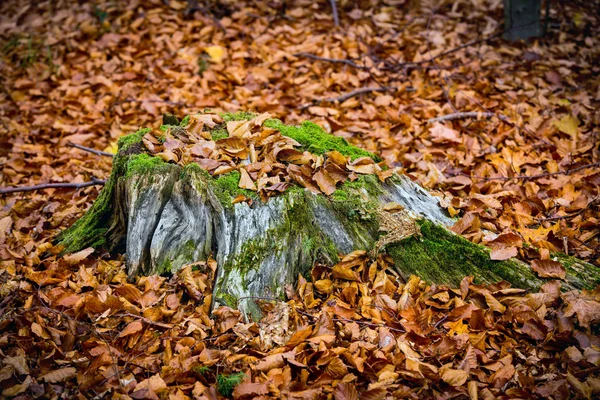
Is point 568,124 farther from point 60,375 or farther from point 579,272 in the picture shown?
point 60,375

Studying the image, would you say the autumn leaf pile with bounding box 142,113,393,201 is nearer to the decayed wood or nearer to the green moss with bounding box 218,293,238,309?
the decayed wood

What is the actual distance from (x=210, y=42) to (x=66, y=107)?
1.97m

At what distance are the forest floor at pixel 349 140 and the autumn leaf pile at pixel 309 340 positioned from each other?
0.4 inches

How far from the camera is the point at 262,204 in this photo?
2803 mm

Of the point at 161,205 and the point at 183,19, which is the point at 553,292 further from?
the point at 183,19

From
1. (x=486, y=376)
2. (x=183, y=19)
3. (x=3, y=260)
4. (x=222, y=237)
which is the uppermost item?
(x=183, y=19)

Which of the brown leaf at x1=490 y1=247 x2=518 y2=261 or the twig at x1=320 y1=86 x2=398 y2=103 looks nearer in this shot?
the brown leaf at x1=490 y1=247 x2=518 y2=261

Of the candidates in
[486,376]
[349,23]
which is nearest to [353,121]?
[349,23]

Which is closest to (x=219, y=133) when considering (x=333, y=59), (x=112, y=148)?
(x=112, y=148)

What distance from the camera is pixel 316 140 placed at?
329 centimetres

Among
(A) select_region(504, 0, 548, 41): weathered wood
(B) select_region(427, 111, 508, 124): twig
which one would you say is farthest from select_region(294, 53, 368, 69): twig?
(A) select_region(504, 0, 548, 41): weathered wood

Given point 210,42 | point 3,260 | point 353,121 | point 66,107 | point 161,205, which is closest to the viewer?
point 161,205

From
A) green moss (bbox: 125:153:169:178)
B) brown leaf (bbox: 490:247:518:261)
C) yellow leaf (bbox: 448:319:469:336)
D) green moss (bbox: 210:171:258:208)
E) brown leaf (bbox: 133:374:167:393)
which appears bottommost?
yellow leaf (bbox: 448:319:469:336)

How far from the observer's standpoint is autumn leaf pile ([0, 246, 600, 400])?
237 centimetres
